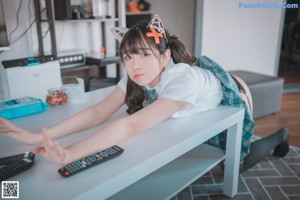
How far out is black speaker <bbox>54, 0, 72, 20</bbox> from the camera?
7.50 feet

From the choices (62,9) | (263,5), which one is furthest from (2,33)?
(263,5)

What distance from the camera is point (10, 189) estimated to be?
2.23 ft

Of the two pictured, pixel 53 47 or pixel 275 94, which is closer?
pixel 53 47

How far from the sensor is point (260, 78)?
2486 millimetres

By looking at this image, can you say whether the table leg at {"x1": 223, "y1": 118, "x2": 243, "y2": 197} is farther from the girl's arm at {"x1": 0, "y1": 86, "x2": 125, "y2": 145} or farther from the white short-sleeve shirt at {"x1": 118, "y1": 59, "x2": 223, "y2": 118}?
the girl's arm at {"x1": 0, "y1": 86, "x2": 125, "y2": 145}

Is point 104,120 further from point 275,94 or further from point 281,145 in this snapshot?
point 275,94

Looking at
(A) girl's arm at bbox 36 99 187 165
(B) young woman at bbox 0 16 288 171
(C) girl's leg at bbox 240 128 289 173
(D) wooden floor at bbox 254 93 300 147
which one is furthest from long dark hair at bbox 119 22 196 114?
(D) wooden floor at bbox 254 93 300 147

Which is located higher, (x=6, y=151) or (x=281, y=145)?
(x=6, y=151)

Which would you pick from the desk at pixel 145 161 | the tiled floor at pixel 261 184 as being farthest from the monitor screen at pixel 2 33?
the tiled floor at pixel 261 184

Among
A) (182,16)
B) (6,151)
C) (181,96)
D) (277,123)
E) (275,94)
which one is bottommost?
(277,123)

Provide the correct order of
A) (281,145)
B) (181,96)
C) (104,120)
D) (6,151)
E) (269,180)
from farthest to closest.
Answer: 1. (281,145)
2. (269,180)
3. (104,120)
4. (181,96)
5. (6,151)

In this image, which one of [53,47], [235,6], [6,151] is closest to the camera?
[6,151]

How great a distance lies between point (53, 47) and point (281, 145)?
1.74 meters

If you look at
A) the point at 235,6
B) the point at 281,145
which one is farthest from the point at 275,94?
the point at 235,6
